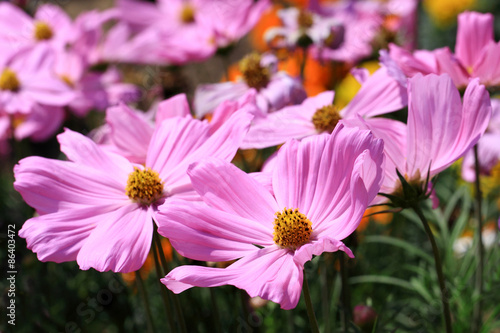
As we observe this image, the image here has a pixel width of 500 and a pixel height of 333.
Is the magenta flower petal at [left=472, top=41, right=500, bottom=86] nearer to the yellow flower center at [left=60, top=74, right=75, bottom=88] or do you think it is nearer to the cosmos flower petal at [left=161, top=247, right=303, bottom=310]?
the cosmos flower petal at [left=161, top=247, right=303, bottom=310]

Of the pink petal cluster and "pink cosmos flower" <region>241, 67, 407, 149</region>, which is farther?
the pink petal cluster

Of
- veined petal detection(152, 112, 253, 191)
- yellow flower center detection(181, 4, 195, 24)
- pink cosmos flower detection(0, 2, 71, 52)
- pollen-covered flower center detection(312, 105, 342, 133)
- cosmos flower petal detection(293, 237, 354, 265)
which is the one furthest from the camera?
yellow flower center detection(181, 4, 195, 24)

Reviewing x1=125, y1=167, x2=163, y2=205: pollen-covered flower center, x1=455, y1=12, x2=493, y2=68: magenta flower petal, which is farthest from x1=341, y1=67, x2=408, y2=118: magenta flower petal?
x1=125, y1=167, x2=163, y2=205: pollen-covered flower center

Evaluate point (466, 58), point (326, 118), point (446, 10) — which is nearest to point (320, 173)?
point (326, 118)

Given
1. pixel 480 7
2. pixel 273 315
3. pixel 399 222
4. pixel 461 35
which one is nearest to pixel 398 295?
pixel 399 222

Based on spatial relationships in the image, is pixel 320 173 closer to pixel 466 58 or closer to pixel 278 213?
pixel 278 213

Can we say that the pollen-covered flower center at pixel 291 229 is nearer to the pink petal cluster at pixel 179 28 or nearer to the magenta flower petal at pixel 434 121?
the magenta flower petal at pixel 434 121
